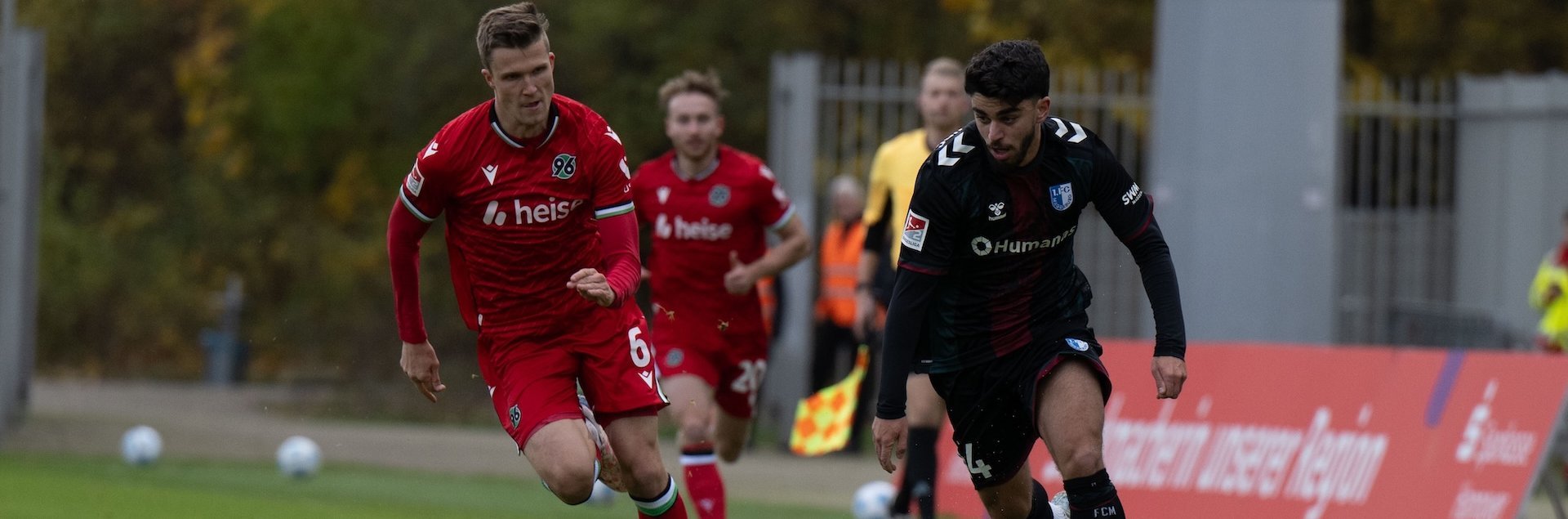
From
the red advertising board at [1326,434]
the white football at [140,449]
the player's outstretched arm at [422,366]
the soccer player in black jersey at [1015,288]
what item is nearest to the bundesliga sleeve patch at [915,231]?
the soccer player in black jersey at [1015,288]

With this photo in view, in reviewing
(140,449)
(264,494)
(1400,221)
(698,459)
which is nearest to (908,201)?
(698,459)

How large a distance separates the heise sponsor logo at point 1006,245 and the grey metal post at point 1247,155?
6765 millimetres

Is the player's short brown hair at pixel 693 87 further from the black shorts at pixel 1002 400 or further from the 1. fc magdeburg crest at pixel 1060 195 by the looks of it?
the 1. fc magdeburg crest at pixel 1060 195

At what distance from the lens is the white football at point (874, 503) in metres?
11.1

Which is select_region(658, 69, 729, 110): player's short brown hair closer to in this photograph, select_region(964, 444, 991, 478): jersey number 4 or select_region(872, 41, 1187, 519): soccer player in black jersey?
select_region(872, 41, 1187, 519): soccer player in black jersey

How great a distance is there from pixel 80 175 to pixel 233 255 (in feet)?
13.1

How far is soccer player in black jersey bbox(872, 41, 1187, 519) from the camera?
655cm

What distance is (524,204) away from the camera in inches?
280

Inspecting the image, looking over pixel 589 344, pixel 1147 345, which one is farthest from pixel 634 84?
pixel 589 344

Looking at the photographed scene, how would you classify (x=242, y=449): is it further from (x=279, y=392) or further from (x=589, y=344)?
(x=589, y=344)

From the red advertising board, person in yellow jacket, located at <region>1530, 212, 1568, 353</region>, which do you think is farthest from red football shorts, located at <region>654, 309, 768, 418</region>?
person in yellow jacket, located at <region>1530, 212, 1568, 353</region>

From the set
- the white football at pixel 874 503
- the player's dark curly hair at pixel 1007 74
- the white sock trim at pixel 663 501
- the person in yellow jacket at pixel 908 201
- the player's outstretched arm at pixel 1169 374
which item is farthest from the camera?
the white football at pixel 874 503

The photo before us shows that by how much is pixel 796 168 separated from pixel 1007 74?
980 cm

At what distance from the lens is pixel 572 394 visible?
7.22m
